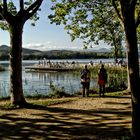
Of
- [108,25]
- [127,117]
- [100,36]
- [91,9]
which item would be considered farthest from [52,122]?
[100,36]

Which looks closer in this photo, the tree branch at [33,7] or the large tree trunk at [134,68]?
the large tree trunk at [134,68]

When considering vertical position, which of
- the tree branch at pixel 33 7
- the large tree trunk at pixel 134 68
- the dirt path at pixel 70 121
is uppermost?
the tree branch at pixel 33 7

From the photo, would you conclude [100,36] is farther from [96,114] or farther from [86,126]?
[86,126]

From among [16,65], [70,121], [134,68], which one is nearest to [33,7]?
[16,65]

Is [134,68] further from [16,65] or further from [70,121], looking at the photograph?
[16,65]

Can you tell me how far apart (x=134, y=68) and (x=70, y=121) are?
17.6ft

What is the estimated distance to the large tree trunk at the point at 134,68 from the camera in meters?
11.7

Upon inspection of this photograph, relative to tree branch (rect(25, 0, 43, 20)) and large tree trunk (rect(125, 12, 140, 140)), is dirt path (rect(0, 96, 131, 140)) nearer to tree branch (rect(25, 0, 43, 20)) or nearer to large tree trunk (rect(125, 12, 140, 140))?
large tree trunk (rect(125, 12, 140, 140))

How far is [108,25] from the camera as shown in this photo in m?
31.6

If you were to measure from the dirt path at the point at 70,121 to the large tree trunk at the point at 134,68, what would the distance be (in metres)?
1.36

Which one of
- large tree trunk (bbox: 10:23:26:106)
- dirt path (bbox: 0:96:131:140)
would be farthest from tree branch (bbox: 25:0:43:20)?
dirt path (bbox: 0:96:131:140)

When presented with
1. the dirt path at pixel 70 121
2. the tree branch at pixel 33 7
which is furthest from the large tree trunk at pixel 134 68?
the tree branch at pixel 33 7

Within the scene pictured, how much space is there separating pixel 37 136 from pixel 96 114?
461cm

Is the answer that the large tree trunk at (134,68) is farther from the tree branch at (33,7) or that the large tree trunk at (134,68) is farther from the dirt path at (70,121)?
the tree branch at (33,7)
